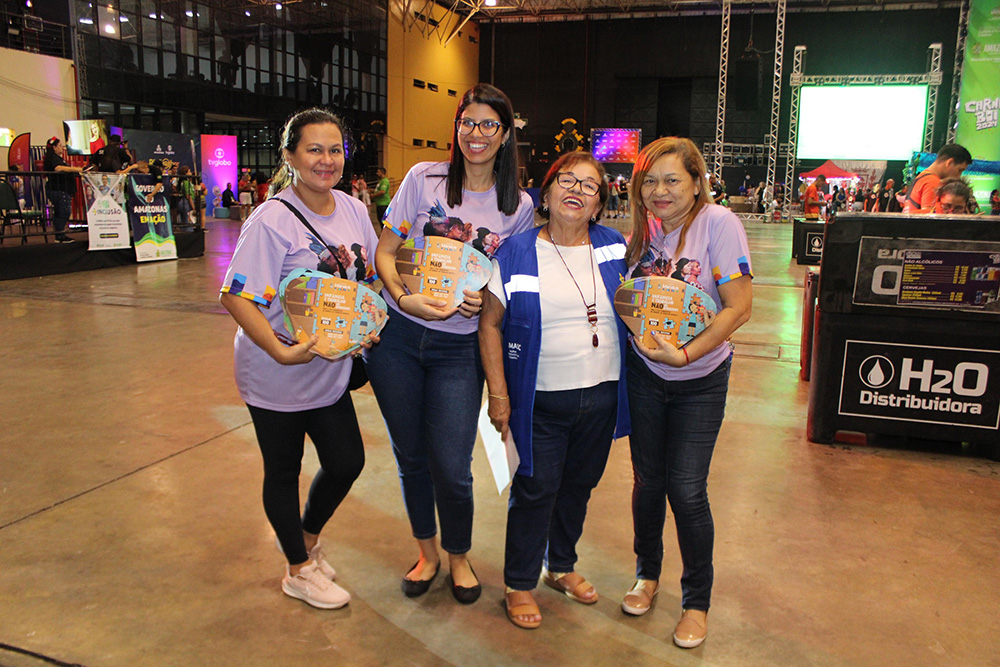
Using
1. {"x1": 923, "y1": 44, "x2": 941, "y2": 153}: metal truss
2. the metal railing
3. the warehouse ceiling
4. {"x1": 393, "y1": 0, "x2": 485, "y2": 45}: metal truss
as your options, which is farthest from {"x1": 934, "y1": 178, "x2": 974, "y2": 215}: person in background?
{"x1": 393, "y1": 0, "x2": 485, "y2": 45}: metal truss

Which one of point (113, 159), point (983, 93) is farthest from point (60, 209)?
point (983, 93)

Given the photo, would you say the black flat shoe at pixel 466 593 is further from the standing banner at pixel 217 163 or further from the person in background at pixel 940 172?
the standing banner at pixel 217 163

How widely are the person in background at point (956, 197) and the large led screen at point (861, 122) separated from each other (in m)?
20.4

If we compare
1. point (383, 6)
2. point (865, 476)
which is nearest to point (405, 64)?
point (383, 6)

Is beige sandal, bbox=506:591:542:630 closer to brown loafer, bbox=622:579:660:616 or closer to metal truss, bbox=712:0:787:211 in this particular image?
brown loafer, bbox=622:579:660:616

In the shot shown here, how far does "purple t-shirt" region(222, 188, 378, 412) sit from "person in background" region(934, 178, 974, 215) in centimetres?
447

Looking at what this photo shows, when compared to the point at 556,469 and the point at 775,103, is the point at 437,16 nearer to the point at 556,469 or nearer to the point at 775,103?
the point at 775,103

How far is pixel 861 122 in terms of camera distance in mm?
23438

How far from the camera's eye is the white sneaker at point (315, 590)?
93.1 inches

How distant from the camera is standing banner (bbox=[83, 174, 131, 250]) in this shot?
10.3 metres

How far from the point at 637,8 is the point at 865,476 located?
2886 centimetres

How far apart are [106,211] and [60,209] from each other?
612mm

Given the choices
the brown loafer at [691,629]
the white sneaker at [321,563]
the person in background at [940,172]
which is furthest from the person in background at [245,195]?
the brown loafer at [691,629]

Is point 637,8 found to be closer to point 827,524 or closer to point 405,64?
point 405,64
